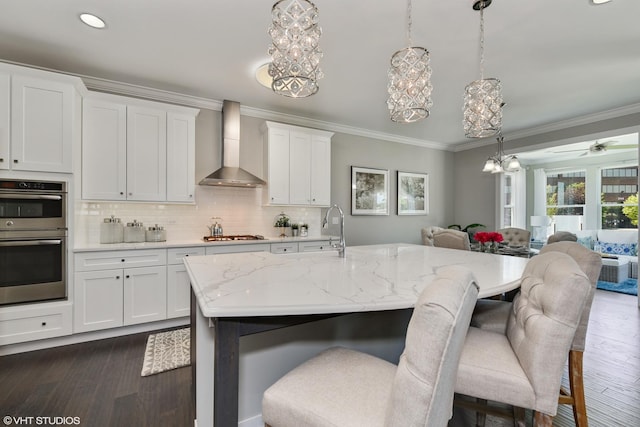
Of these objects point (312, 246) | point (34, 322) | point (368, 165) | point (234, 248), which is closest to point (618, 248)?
point (368, 165)

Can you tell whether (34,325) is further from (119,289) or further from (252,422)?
(252,422)

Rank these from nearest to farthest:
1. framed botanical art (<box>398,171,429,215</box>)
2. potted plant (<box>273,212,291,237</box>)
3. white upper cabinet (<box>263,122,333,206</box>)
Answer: white upper cabinet (<box>263,122,333,206</box>)
potted plant (<box>273,212,291,237</box>)
framed botanical art (<box>398,171,429,215</box>)

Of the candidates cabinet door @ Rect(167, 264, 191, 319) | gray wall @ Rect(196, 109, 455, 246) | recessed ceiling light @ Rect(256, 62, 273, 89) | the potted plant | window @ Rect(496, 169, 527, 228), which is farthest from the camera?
window @ Rect(496, 169, 527, 228)

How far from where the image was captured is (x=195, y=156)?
3807mm

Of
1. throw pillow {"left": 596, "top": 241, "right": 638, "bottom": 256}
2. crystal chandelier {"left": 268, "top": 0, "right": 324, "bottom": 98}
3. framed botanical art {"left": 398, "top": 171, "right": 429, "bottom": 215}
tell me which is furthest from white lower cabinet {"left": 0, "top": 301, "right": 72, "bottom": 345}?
throw pillow {"left": 596, "top": 241, "right": 638, "bottom": 256}

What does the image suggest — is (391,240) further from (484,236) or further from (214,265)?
(214,265)

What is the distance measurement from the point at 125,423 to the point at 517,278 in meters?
2.39

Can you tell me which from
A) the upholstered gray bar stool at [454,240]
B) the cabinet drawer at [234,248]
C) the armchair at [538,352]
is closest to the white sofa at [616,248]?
the upholstered gray bar stool at [454,240]

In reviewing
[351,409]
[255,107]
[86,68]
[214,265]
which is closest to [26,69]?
[86,68]

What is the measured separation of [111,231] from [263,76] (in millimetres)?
2378

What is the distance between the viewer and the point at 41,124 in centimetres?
270

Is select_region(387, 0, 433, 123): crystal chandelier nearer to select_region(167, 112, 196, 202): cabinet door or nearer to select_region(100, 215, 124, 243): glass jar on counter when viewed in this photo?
select_region(167, 112, 196, 202): cabinet door

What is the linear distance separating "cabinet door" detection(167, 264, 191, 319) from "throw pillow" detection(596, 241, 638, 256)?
809 cm

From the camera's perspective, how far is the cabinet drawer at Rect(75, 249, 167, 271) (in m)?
2.84
